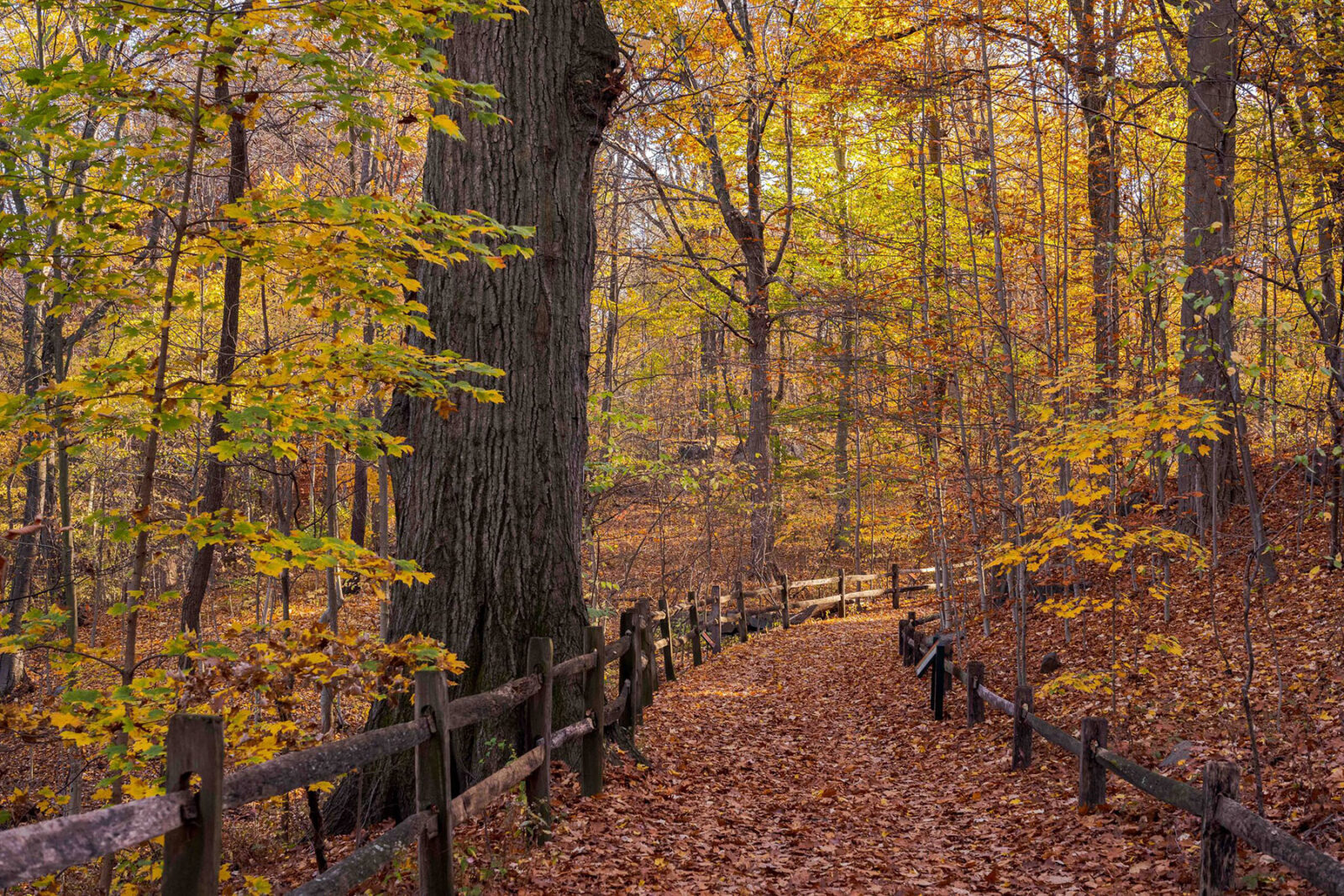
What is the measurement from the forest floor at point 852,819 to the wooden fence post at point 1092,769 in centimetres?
11

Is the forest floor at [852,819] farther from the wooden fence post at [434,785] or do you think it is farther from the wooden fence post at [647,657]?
the wooden fence post at [434,785]

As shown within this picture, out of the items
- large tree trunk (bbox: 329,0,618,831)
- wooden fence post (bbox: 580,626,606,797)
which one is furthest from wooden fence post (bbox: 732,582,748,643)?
large tree trunk (bbox: 329,0,618,831)

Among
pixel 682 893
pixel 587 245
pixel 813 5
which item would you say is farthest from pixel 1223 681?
pixel 813 5

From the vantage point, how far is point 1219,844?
4.33m

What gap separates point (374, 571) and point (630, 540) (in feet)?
61.3

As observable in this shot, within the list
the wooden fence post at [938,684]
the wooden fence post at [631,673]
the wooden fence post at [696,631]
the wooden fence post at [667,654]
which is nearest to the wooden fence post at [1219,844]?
the wooden fence post at [631,673]

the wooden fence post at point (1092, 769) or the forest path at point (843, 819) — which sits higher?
the wooden fence post at point (1092, 769)

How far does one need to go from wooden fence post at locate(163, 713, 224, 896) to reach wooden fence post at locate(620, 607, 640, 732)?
5.30 meters

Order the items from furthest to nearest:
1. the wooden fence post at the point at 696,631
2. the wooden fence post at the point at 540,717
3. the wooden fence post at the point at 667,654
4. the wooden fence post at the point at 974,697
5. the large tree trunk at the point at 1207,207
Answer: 1. the wooden fence post at the point at 696,631
2. the wooden fence post at the point at 667,654
3. the wooden fence post at the point at 974,697
4. the large tree trunk at the point at 1207,207
5. the wooden fence post at the point at 540,717

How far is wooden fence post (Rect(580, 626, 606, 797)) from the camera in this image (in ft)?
21.7

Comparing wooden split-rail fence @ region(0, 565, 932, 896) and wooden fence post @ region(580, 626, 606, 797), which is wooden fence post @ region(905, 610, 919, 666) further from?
wooden fence post @ region(580, 626, 606, 797)

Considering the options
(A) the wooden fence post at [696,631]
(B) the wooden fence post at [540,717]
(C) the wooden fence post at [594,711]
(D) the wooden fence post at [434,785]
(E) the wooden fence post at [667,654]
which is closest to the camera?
(D) the wooden fence post at [434,785]

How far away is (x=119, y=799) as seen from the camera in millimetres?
4676

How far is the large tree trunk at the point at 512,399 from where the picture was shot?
6383 millimetres
